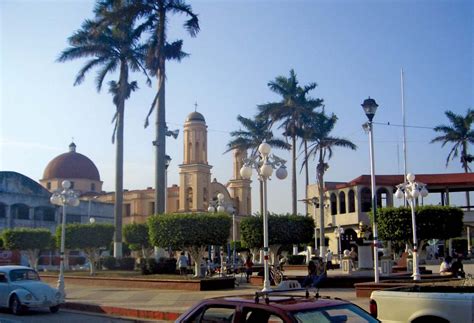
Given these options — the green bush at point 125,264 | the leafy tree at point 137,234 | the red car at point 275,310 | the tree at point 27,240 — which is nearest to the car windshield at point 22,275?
the red car at point 275,310

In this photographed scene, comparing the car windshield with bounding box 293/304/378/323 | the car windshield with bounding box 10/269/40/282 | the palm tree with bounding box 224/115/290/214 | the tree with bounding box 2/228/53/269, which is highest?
the palm tree with bounding box 224/115/290/214

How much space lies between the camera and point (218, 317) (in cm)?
676

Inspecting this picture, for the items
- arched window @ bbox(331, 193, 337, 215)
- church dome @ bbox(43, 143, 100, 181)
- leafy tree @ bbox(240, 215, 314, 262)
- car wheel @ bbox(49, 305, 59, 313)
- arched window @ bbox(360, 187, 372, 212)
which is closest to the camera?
car wheel @ bbox(49, 305, 59, 313)

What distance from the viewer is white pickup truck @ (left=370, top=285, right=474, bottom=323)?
339 inches

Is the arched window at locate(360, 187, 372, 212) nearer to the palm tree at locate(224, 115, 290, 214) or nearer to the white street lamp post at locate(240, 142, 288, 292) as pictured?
the palm tree at locate(224, 115, 290, 214)

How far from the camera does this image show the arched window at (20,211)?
192 feet

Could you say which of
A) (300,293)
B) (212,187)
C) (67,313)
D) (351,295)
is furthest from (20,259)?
(300,293)

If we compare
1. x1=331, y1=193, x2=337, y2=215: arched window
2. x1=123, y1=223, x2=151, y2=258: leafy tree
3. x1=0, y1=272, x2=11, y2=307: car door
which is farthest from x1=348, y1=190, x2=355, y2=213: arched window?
x1=0, y1=272, x2=11, y2=307: car door

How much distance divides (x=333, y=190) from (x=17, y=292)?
44973 mm

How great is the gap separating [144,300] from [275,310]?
50.8 feet

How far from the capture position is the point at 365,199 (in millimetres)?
56781

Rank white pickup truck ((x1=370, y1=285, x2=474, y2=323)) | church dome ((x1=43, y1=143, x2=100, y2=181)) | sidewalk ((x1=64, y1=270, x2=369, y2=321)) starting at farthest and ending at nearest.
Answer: church dome ((x1=43, y1=143, x2=100, y2=181))
sidewalk ((x1=64, y1=270, x2=369, y2=321))
white pickup truck ((x1=370, y1=285, x2=474, y2=323))

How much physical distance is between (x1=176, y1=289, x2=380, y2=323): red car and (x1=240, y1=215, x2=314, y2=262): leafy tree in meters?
21.1

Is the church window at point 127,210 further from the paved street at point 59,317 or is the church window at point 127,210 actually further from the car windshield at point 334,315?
the car windshield at point 334,315
